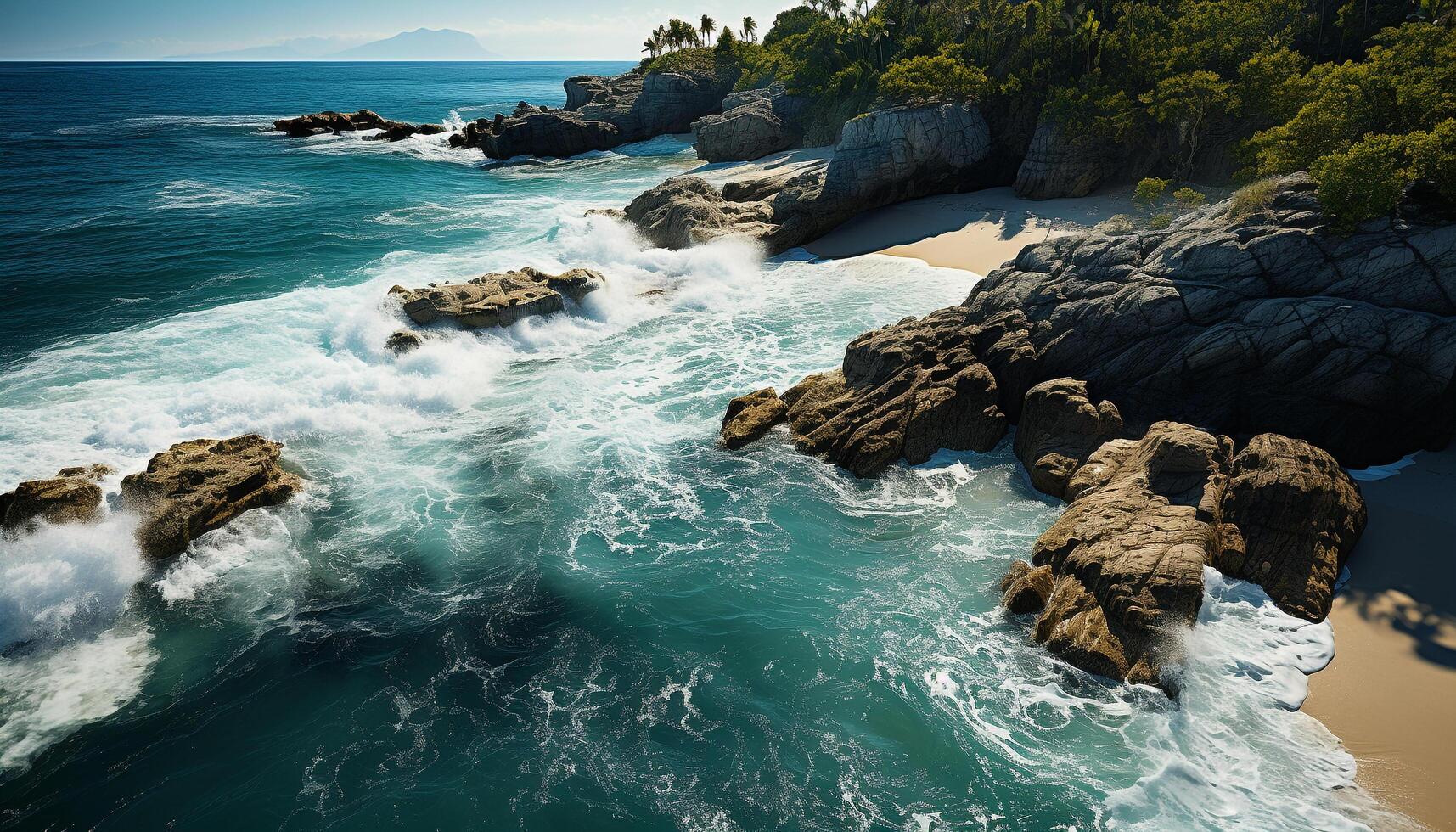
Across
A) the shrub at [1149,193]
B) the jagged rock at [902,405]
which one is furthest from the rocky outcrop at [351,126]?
the jagged rock at [902,405]

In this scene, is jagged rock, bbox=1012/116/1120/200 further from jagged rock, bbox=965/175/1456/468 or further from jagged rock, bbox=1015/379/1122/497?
jagged rock, bbox=1015/379/1122/497

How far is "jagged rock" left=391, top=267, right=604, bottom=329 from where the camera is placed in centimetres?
2905

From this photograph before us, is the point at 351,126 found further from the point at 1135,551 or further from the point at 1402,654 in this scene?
the point at 1402,654

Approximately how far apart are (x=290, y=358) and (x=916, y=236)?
2950cm

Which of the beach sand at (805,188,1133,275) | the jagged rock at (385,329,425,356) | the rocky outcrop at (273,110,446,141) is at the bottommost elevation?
the jagged rock at (385,329,425,356)

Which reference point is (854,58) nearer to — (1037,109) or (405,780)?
(1037,109)

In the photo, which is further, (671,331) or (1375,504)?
(671,331)

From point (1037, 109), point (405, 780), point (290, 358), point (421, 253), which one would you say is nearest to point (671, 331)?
point (290, 358)

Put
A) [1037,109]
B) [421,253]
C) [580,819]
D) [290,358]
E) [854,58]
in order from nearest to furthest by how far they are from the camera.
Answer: [580,819] < [290,358] < [421,253] < [1037,109] < [854,58]

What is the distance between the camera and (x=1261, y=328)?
1881 cm

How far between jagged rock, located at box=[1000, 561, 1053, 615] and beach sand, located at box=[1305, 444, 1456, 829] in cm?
447

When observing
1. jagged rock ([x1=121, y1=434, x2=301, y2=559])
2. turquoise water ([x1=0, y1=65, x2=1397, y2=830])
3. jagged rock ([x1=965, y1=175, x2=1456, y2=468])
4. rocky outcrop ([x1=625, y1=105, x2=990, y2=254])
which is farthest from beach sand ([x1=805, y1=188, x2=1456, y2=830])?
rocky outcrop ([x1=625, y1=105, x2=990, y2=254])

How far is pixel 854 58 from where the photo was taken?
212 ft

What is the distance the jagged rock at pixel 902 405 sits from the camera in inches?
807
